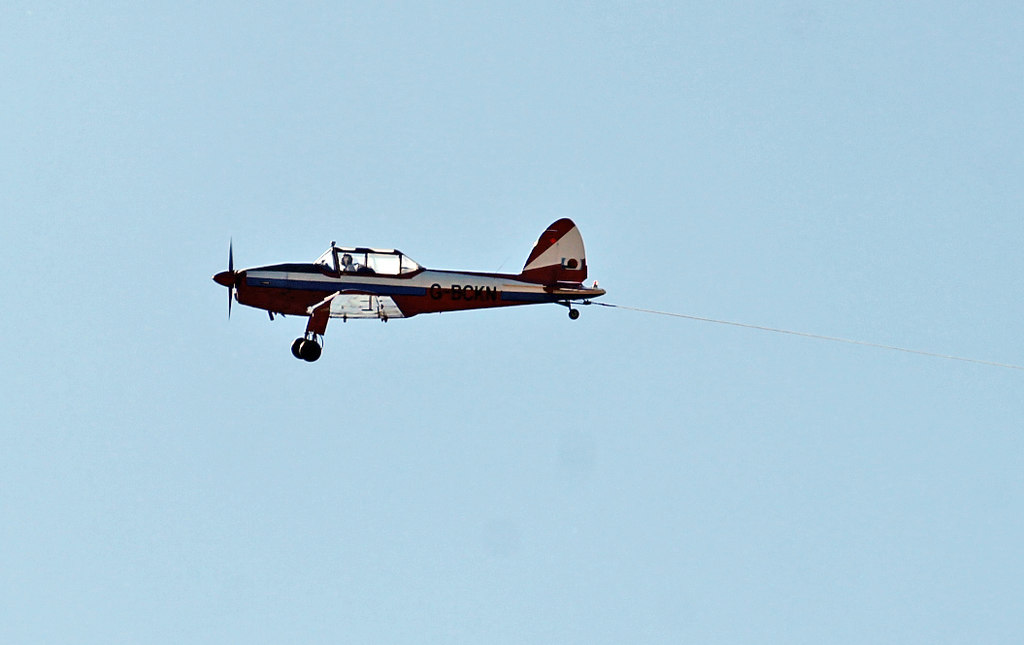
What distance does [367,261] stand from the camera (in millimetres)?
40688

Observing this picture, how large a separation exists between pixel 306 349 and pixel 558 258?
291 inches

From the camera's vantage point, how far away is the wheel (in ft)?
127

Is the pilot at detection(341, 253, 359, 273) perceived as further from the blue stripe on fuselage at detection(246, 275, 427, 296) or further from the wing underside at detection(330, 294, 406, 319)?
the wing underside at detection(330, 294, 406, 319)

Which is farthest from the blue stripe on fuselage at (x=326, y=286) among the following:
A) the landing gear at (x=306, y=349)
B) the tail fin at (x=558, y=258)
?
the tail fin at (x=558, y=258)

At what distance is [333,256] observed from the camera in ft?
133

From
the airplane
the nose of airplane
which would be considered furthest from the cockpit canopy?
the nose of airplane

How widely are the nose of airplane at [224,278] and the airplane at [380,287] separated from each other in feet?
0.08

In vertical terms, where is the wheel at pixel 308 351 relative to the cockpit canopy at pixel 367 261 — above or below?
below

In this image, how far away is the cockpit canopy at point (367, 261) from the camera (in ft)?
133

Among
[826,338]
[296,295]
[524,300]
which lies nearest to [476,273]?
[524,300]

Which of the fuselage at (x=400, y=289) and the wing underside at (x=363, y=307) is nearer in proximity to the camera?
the wing underside at (x=363, y=307)

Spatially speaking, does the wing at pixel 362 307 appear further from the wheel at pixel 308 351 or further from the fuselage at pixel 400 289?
the wheel at pixel 308 351

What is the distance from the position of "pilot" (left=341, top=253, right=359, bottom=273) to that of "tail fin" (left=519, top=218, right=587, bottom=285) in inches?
173

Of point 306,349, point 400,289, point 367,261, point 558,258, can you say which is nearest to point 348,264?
point 367,261
